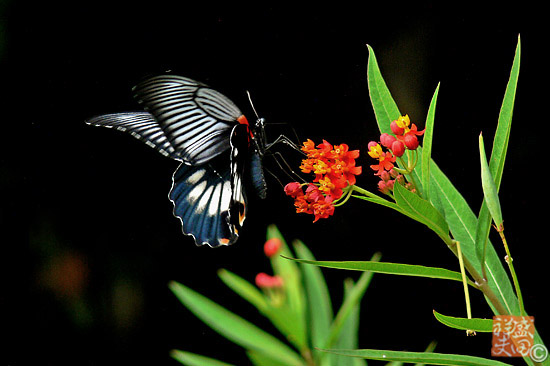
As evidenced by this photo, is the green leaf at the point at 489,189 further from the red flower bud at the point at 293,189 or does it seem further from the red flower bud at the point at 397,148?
the red flower bud at the point at 293,189

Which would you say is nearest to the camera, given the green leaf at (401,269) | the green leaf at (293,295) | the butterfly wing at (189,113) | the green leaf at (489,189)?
the green leaf at (489,189)


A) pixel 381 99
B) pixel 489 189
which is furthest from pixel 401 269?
pixel 381 99

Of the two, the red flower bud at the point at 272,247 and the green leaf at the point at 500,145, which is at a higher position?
the green leaf at the point at 500,145

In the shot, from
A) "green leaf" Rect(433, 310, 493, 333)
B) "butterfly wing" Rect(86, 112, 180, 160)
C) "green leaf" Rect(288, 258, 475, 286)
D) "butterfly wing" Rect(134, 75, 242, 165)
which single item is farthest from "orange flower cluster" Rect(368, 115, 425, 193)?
"butterfly wing" Rect(86, 112, 180, 160)

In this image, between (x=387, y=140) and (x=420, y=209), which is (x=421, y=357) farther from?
(x=387, y=140)

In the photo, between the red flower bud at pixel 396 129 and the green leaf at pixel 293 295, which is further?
the green leaf at pixel 293 295

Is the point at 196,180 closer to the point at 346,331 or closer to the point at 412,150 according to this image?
the point at 346,331

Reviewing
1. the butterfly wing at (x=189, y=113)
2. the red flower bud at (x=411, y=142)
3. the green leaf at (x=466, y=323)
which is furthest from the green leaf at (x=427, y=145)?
the butterfly wing at (x=189, y=113)
